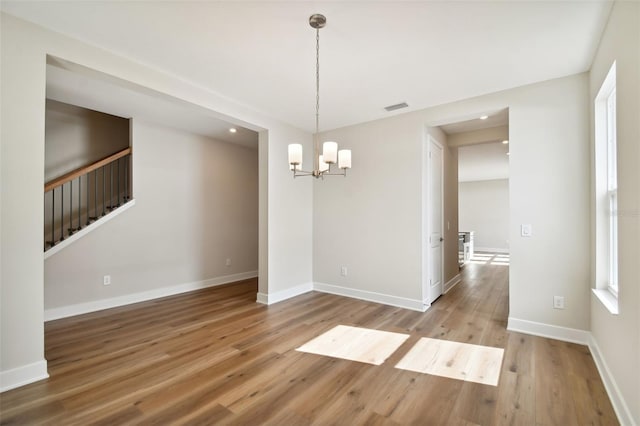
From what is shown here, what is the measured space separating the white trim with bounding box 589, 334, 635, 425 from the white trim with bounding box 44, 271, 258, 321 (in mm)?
5289

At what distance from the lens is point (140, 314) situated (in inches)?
152

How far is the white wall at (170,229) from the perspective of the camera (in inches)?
156

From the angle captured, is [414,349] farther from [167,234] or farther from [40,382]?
[167,234]

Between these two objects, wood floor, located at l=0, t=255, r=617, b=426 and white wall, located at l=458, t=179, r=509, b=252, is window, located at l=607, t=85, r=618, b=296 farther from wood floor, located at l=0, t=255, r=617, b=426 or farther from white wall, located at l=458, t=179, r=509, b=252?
white wall, located at l=458, t=179, r=509, b=252

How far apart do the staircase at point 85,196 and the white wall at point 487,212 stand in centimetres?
1180

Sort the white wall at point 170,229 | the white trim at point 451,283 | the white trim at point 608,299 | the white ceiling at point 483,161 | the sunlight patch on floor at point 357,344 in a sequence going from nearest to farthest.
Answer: the white trim at point 608,299, the sunlight patch on floor at point 357,344, the white wall at point 170,229, the white trim at point 451,283, the white ceiling at point 483,161

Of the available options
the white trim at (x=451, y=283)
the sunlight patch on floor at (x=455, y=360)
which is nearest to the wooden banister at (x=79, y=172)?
the sunlight patch on floor at (x=455, y=360)

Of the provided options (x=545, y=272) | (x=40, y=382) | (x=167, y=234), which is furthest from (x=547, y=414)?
(x=167, y=234)

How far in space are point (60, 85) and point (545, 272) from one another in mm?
5737

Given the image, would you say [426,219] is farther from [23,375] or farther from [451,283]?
[23,375]

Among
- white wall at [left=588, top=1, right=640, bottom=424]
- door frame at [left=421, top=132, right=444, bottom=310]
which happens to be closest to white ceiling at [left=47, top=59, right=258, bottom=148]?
door frame at [left=421, top=132, right=444, bottom=310]

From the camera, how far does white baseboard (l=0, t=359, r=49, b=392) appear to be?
210 cm

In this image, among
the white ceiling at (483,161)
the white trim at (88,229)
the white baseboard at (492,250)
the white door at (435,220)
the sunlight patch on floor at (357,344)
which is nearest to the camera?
the sunlight patch on floor at (357,344)

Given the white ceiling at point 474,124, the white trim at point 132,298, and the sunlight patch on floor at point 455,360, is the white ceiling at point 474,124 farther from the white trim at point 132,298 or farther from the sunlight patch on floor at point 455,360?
the white trim at point 132,298
